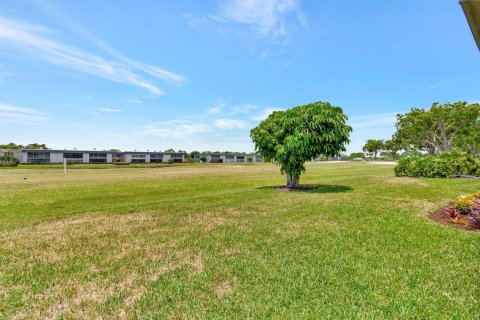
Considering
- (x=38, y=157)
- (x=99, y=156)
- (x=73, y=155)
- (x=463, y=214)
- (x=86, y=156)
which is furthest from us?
(x=99, y=156)

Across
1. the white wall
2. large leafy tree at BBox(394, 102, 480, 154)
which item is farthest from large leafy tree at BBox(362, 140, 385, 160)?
the white wall

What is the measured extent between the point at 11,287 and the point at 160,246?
3.12 metres

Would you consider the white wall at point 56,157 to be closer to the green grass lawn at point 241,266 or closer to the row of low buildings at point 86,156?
the row of low buildings at point 86,156

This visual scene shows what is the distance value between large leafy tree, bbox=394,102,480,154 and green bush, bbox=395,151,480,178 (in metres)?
22.4

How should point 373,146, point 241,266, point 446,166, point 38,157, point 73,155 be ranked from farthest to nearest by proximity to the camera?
point 373,146 → point 73,155 → point 38,157 → point 446,166 → point 241,266

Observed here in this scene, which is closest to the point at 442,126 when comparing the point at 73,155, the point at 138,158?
the point at 138,158

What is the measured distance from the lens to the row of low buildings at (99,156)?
93.9m

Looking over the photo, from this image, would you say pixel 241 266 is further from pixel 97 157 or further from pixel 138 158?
pixel 138 158

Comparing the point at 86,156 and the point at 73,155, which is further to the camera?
the point at 86,156

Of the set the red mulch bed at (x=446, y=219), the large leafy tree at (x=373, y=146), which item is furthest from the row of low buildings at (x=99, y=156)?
the red mulch bed at (x=446, y=219)

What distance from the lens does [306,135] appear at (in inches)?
613

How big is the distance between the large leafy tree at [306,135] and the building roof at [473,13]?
13.4m

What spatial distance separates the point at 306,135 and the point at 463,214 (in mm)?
8372

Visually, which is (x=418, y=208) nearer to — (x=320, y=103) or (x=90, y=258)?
(x=320, y=103)
